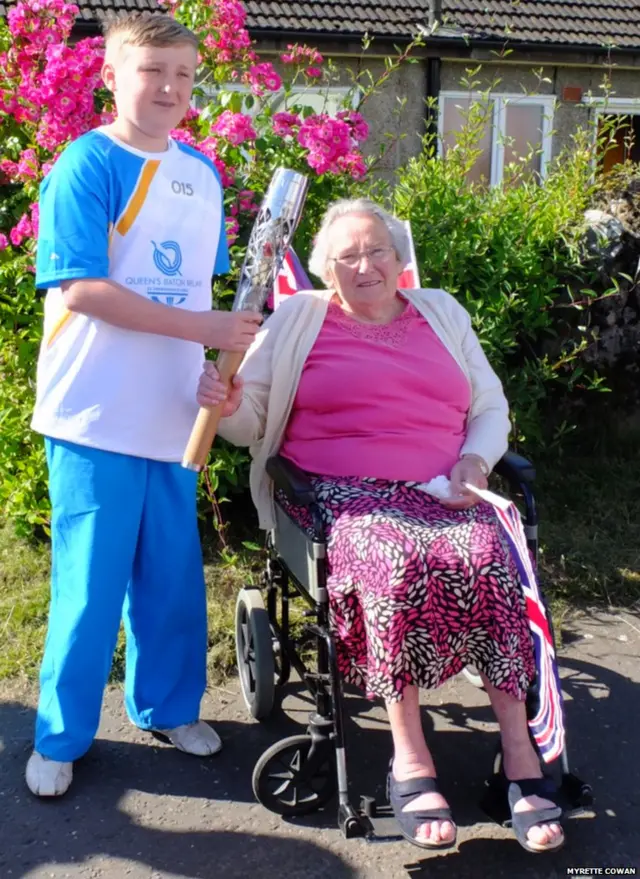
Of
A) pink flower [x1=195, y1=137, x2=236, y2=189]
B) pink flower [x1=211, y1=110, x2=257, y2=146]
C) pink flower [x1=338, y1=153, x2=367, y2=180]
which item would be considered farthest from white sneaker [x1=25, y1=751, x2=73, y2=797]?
pink flower [x1=338, y1=153, x2=367, y2=180]

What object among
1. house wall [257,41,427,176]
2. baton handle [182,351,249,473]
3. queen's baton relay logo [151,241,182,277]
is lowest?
baton handle [182,351,249,473]

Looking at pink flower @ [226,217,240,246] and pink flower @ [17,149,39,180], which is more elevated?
pink flower @ [17,149,39,180]

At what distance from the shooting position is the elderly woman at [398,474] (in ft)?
7.79

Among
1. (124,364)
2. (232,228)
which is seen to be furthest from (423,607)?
(232,228)

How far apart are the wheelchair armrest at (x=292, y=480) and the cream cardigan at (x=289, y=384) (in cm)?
11

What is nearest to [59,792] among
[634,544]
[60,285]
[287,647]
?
[287,647]

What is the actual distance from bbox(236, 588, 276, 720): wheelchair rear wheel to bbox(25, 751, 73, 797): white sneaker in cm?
61

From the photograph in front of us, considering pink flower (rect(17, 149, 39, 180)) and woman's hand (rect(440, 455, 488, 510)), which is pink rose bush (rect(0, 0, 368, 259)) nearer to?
pink flower (rect(17, 149, 39, 180))

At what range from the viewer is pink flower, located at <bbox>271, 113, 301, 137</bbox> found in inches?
149

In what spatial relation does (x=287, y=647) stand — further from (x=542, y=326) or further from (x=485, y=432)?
(x=542, y=326)

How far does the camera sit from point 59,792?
2697mm

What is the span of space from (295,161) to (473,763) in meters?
2.38

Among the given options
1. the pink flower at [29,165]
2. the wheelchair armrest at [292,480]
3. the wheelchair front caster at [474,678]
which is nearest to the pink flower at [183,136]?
the pink flower at [29,165]

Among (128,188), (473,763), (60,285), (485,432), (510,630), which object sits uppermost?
(128,188)
